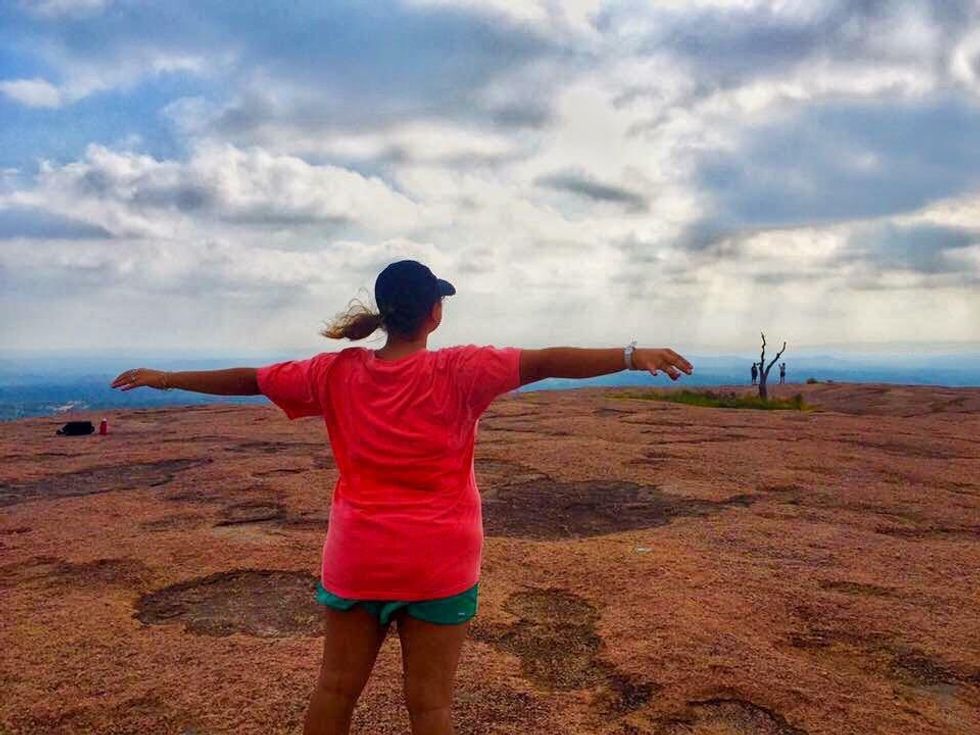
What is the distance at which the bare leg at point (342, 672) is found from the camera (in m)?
3.04

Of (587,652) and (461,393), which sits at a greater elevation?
(461,393)

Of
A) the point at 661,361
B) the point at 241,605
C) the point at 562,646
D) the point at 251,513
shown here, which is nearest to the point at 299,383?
the point at 661,361

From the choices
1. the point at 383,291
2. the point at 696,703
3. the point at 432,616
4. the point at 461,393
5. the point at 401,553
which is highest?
the point at 383,291

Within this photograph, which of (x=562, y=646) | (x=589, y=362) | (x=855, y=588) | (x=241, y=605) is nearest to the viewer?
(x=589, y=362)

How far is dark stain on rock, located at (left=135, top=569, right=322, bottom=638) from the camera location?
17.2 ft

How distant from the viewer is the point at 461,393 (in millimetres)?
3037

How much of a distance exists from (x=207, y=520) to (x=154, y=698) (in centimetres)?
414

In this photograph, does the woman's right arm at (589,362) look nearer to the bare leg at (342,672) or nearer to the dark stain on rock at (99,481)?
the bare leg at (342,672)

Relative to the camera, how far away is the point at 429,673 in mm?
2961

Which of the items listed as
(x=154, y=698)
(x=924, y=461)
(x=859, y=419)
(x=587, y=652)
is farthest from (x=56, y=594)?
(x=859, y=419)

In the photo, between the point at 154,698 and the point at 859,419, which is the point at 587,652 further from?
the point at 859,419

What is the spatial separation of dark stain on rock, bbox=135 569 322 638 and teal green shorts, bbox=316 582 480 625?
2271mm

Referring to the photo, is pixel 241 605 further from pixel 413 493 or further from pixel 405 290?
pixel 405 290

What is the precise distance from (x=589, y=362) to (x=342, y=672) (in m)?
1.48
